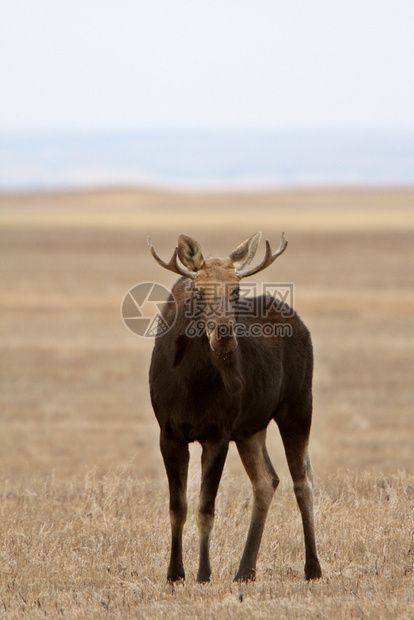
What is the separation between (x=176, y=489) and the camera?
641cm

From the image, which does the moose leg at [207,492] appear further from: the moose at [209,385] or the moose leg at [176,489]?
the moose leg at [176,489]

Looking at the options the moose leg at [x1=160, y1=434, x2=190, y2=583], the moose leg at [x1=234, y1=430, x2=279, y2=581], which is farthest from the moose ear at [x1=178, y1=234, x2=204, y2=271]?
the moose leg at [x1=234, y1=430, x2=279, y2=581]

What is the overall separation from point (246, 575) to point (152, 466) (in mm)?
7895

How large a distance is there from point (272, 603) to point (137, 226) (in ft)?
245

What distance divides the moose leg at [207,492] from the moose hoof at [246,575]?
260mm

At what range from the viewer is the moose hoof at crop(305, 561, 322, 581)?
6.63 meters

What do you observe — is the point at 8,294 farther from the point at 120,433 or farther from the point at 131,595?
the point at 131,595

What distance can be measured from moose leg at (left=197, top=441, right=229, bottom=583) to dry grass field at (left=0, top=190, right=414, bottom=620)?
0.19 m

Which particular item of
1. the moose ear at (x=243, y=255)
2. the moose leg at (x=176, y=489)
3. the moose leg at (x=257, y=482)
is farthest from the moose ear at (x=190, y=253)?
the moose leg at (x=257, y=482)

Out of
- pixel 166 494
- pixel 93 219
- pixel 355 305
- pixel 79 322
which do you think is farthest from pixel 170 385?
pixel 93 219

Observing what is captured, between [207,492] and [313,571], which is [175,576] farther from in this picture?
[313,571]

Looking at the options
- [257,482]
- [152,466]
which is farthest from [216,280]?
[152,466]

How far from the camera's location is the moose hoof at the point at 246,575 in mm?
6473

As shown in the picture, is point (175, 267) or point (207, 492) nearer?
point (175, 267)
